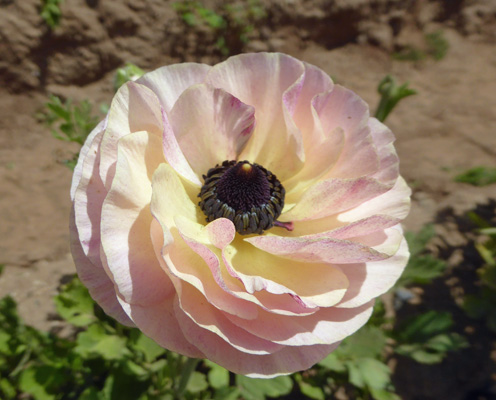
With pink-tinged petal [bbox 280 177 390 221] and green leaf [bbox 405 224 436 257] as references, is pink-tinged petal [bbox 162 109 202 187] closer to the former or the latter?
pink-tinged petal [bbox 280 177 390 221]

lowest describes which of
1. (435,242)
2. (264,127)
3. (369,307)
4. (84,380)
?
(435,242)

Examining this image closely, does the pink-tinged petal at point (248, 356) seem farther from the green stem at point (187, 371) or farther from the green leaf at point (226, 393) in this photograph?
the green leaf at point (226, 393)

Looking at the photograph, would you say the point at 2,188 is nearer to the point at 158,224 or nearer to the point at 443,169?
the point at 158,224

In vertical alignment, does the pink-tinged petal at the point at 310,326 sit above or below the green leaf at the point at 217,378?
above

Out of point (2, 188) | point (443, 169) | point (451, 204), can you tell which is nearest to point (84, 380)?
point (2, 188)

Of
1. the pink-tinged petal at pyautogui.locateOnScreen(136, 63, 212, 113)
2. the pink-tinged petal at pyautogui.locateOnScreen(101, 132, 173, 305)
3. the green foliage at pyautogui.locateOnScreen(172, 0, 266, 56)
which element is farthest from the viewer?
the green foliage at pyautogui.locateOnScreen(172, 0, 266, 56)

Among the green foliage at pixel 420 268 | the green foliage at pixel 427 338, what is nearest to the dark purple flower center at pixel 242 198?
the green foliage at pixel 420 268

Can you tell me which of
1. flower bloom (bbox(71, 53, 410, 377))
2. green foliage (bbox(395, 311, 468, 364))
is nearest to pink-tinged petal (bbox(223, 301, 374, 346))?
flower bloom (bbox(71, 53, 410, 377))
